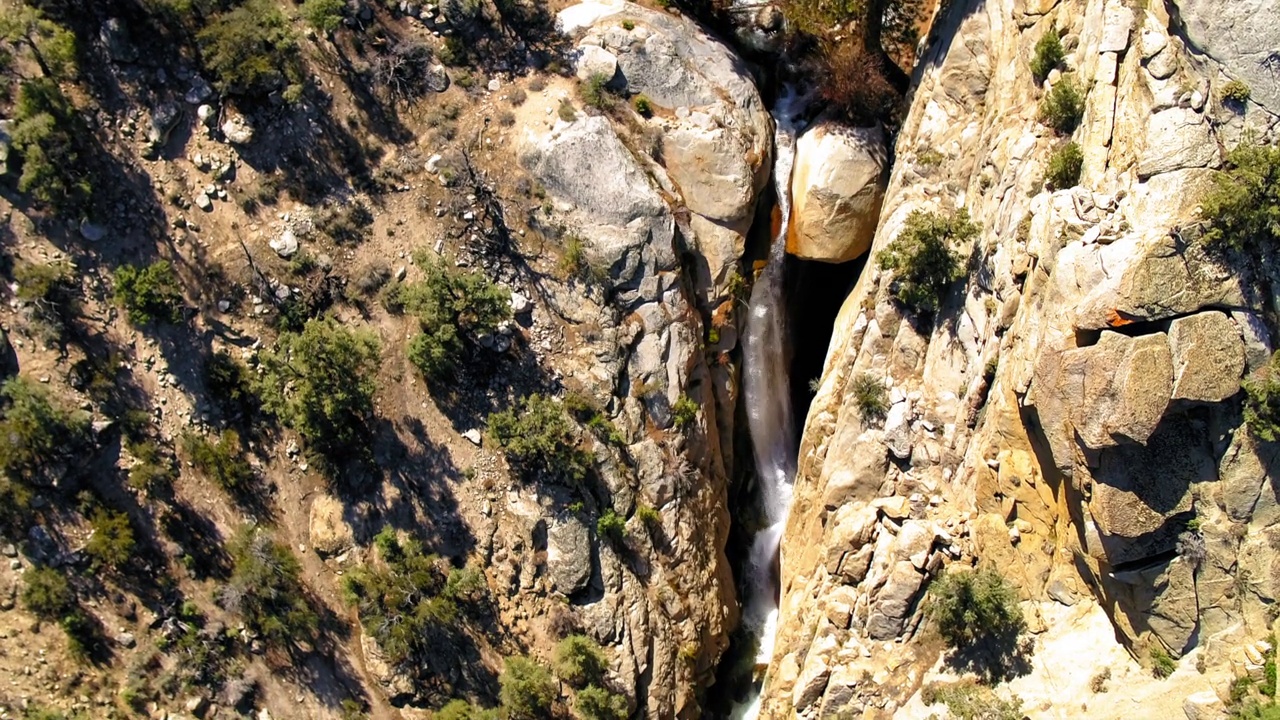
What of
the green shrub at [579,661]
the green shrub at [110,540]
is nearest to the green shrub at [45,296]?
the green shrub at [110,540]

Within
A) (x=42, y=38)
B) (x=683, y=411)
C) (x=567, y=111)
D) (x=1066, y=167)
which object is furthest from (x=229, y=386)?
(x=1066, y=167)

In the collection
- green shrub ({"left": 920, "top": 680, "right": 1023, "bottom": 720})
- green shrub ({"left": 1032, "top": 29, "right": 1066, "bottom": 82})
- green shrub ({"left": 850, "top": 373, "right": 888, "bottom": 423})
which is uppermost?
green shrub ({"left": 1032, "top": 29, "right": 1066, "bottom": 82})

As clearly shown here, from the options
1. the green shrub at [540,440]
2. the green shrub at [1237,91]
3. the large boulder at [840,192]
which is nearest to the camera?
the green shrub at [1237,91]

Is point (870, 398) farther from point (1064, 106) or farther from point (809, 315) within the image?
point (1064, 106)

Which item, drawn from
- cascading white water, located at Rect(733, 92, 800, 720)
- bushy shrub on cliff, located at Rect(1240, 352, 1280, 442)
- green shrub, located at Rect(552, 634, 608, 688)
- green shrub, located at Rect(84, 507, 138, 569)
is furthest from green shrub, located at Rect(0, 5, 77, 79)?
bushy shrub on cliff, located at Rect(1240, 352, 1280, 442)

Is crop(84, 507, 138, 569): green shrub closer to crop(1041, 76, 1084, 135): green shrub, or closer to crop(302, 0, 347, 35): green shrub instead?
crop(302, 0, 347, 35): green shrub

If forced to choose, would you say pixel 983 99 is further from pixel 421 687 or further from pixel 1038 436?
pixel 421 687

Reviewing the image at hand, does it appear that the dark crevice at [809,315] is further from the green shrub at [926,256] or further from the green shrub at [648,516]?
the green shrub at [648,516]
